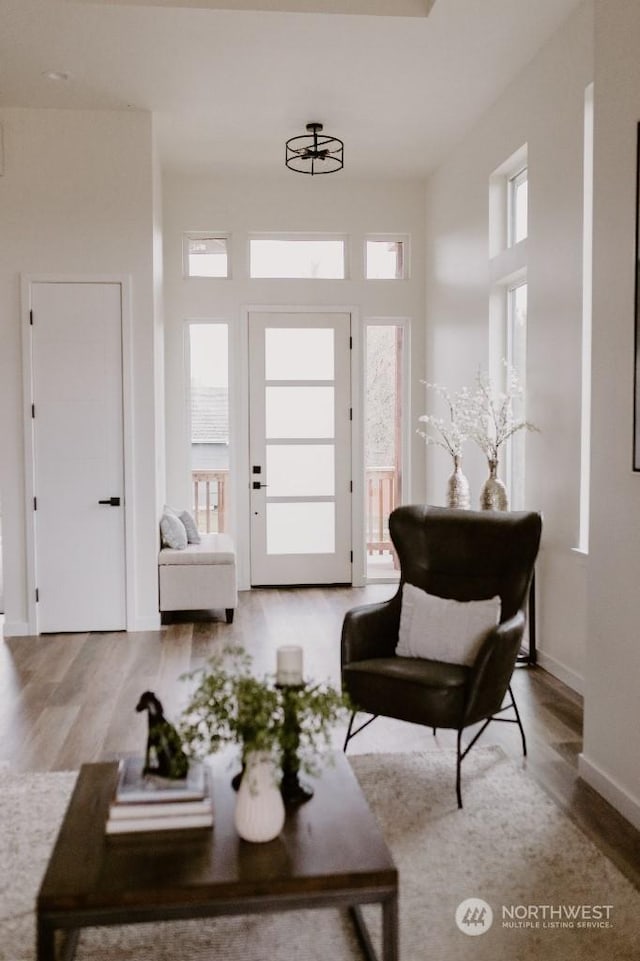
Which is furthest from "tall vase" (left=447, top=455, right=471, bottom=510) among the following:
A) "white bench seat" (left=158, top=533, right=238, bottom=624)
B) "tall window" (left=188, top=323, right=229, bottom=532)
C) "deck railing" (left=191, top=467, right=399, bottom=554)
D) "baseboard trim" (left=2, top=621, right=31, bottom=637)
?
"baseboard trim" (left=2, top=621, right=31, bottom=637)

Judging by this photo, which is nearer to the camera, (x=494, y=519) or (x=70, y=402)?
(x=494, y=519)

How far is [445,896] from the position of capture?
91.7 inches

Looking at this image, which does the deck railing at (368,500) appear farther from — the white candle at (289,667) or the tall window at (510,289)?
the white candle at (289,667)

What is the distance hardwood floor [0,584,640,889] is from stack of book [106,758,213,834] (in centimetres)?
27

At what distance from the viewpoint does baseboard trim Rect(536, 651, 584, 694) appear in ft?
13.4

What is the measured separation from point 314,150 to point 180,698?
3.71 meters

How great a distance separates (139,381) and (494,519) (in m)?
2.78

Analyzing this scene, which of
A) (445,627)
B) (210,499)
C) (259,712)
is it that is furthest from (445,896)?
(210,499)

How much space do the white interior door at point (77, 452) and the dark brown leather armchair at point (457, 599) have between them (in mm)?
2383

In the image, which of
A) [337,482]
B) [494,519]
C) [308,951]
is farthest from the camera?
[337,482]

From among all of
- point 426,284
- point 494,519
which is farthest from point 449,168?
point 494,519

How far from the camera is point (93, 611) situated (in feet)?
17.8

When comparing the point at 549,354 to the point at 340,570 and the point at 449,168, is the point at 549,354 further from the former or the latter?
the point at 340,570

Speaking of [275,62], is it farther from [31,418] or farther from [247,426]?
[247,426]
